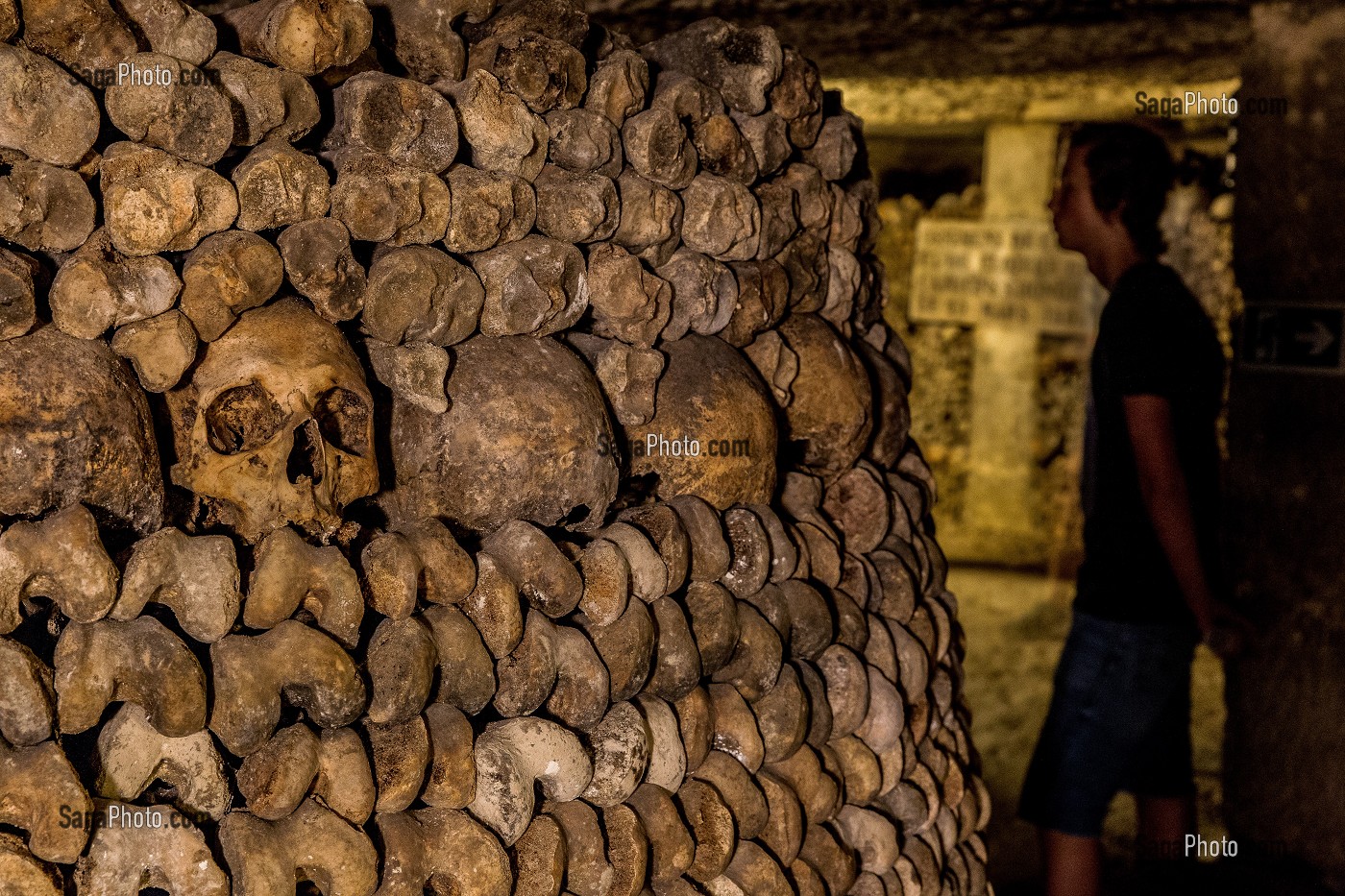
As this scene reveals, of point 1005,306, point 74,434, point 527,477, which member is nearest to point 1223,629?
point 527,477

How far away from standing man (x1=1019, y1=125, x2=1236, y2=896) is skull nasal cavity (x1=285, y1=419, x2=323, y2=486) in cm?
144

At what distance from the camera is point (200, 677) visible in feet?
3.21

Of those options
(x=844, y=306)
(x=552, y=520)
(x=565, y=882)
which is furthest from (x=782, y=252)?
(x=565, y=882)

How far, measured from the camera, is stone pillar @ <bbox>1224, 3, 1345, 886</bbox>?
240 centimetres

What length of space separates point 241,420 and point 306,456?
0.22 ft

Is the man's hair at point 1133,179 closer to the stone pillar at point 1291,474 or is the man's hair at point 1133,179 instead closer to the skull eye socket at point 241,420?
the stone pillar at point 1291,474

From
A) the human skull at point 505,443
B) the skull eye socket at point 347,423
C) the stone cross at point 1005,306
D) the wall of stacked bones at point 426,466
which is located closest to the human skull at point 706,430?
the wall of stacked bones at point 426,466

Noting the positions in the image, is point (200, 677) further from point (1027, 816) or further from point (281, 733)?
point (1027, 816)

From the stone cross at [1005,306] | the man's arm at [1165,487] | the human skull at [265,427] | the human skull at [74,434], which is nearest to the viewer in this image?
the human skull at [74,434]

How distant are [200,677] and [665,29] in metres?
2.30

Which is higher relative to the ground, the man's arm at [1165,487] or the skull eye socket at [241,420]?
the skull eye socket at [241,420]

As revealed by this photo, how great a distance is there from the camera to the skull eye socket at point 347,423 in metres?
1.12

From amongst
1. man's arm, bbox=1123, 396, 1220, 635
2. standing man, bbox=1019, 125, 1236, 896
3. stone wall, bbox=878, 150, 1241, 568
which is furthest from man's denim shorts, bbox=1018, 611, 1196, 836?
stone wall, bbox=878, 150, 1241, 568

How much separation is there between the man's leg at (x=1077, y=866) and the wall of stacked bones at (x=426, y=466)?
593mm
